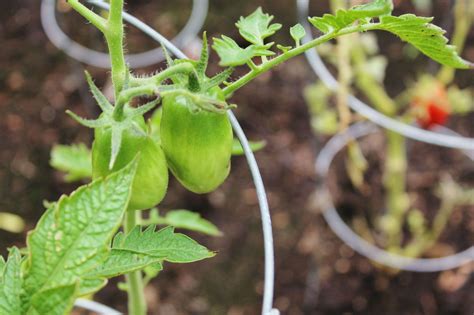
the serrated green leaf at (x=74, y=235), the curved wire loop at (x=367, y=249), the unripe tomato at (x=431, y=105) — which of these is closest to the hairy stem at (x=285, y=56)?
the serrated green leaf at (x=74, y=235)

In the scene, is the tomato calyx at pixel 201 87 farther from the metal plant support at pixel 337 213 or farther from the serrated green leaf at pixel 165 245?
the metal plant support at pixel 337 213

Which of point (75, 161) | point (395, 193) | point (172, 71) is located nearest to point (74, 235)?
point (172, 71)

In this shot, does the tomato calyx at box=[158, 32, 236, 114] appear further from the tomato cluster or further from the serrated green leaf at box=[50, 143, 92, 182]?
the serrated green leaf at box=[50, 143, 92, 182]

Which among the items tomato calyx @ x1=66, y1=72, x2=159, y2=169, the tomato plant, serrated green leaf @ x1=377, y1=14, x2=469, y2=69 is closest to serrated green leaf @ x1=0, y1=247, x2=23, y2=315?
the tomato plant

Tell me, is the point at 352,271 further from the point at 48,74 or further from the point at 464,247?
the point at 48,74

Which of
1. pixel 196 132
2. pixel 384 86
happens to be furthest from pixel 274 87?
pixel 196 132
